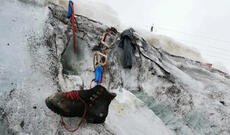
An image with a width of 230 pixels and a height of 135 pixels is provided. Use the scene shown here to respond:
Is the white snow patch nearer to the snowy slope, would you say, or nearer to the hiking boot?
the snowy slope

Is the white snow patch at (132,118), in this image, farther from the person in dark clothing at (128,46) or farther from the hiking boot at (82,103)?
the person in dark clothing at (128,46)

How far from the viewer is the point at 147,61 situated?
4.21 meters

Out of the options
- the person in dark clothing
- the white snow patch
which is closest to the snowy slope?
the white snow patch

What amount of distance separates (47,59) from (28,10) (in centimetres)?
153

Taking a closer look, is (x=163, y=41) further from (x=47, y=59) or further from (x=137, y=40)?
(x=47, y=59)

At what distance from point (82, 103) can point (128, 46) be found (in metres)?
2.33

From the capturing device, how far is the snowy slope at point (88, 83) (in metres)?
2.44

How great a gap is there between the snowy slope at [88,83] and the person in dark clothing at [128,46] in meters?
0.15

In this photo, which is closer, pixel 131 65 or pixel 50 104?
pixel 50 104

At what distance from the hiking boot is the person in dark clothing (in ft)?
6.13

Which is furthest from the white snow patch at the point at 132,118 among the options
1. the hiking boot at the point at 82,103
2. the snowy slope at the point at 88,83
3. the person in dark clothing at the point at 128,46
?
the person in dark clothing at the point at 128,46

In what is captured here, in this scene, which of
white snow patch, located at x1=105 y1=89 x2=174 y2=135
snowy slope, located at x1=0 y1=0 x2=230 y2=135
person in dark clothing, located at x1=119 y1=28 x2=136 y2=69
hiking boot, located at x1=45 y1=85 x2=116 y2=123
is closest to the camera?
hiking boot, located at x1=45 y1=85 x2=116 y2=123

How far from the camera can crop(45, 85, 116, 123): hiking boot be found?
7.10 feet

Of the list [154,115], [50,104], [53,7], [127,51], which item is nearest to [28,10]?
[53,7]
